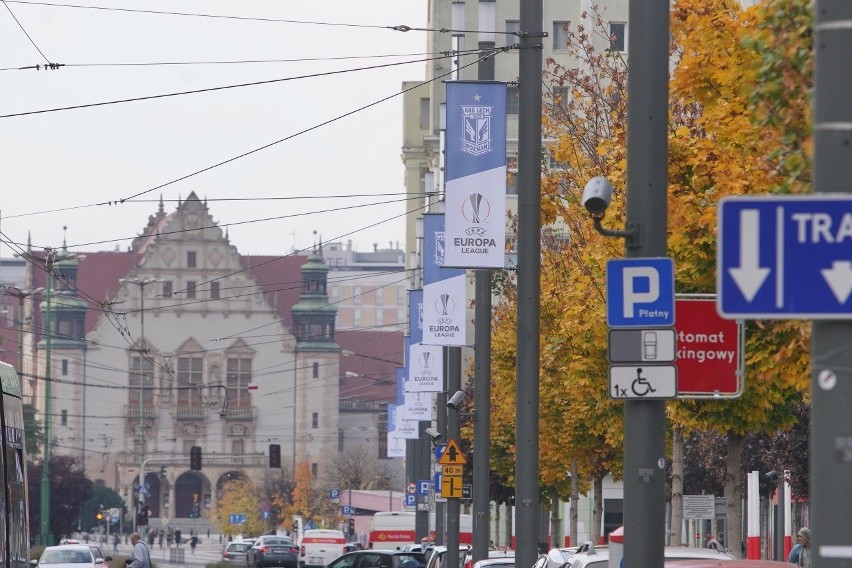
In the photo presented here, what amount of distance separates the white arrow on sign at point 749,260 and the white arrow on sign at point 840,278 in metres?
0.23

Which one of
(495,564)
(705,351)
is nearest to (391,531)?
(495,564)

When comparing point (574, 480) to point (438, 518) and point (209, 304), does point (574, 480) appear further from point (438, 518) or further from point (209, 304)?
Answer: point (209, 304)

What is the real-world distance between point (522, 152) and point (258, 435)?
503 feet

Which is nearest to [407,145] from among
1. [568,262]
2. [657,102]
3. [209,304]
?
[209,304]

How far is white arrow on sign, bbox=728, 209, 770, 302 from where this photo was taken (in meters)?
6.63

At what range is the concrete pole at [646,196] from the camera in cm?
1106

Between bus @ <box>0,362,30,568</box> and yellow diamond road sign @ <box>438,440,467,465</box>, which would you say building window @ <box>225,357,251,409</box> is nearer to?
yellow diamond road sign @ <box>438,440,467,465</box>

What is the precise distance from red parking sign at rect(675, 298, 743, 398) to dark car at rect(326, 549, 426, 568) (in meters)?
27.5

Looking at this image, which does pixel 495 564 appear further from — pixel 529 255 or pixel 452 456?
pixel 452 456

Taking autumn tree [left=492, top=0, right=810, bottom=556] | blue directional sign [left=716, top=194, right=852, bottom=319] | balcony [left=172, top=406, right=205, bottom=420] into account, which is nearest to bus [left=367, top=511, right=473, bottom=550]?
autumn tree [left=492, top=0, right=810, bottom=556]

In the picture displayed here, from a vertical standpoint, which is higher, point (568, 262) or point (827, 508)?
point (568, 262)

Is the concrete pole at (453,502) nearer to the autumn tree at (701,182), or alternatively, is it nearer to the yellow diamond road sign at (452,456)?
the yellow diamond road sign at (452,456)

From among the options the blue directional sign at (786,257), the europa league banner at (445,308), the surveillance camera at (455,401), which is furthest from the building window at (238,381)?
the blue directional sign at (786,257)

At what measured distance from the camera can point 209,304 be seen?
169 metres
